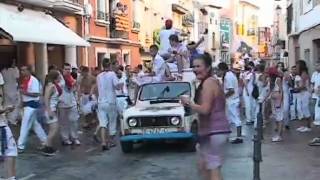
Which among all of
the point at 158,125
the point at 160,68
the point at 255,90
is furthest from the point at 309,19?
the point at 158,125

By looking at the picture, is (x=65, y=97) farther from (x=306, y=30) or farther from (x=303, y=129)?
(x=306, y=30)

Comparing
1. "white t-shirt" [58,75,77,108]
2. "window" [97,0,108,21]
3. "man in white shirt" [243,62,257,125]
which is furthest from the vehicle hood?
"window" [97,0,108,21]

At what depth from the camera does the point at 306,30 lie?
92.9 ft

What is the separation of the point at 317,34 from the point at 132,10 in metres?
13.6

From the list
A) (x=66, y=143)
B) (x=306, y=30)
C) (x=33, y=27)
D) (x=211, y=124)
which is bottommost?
(x=66, y=143)

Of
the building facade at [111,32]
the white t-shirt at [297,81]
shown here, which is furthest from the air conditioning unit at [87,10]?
the white t-shirt at [297,81]

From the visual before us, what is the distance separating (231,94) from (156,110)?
189 cm

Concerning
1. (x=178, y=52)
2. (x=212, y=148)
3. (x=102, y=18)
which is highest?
(x=102, y=18)

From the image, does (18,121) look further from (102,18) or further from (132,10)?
(132,10)

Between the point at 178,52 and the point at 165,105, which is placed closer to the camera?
the point at 165,105

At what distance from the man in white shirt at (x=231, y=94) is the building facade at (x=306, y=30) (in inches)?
403

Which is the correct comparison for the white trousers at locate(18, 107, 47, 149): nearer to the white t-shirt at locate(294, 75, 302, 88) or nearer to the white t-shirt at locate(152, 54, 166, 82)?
the white t-shirt at locate(152, 54, 166, 82)

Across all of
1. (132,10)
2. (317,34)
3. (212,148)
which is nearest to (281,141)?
(212,148)

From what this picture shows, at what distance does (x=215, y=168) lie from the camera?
23.8ft
